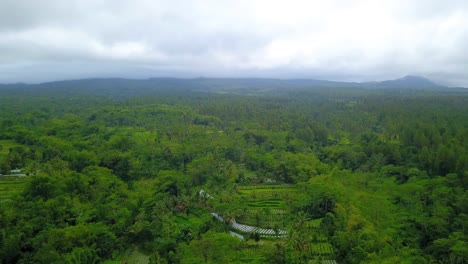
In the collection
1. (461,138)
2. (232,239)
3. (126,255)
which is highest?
(461,138)

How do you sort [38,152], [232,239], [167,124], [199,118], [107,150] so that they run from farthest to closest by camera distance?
[199,118] → [167,124] → [107,150] → [38,152] → [232,239]

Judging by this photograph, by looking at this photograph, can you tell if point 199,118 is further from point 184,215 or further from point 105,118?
point 184,215

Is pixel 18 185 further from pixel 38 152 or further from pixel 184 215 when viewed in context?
pixel 184 215

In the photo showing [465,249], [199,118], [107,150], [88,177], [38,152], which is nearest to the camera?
[465,249]

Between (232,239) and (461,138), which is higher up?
(461,138)

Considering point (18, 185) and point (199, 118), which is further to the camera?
point (199, 118)

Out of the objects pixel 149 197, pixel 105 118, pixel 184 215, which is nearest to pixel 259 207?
pixel 184 215

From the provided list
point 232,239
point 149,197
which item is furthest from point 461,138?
point 149,197
